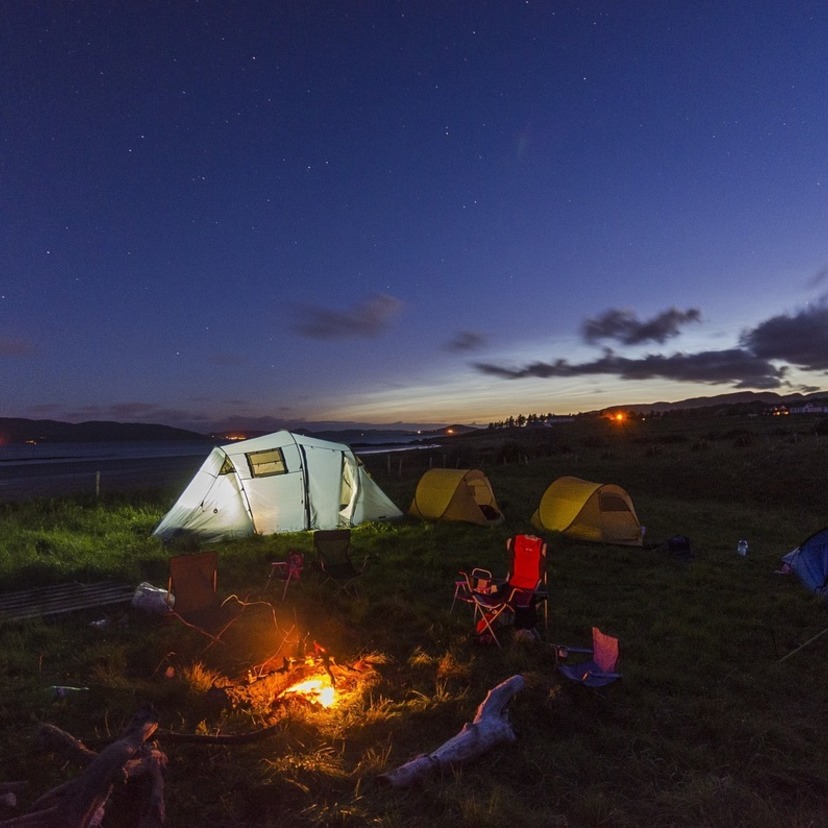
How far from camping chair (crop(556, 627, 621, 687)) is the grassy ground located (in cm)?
14

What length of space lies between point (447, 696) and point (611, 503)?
7585mm

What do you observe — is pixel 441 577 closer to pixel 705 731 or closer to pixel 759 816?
pixel 705 731

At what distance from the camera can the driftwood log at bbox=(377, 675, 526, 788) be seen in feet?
11.0

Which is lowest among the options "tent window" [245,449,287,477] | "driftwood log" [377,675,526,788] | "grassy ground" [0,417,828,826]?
"grassy ground" [0,417,828,826]

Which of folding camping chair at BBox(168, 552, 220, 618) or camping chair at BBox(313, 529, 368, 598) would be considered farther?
camping chair at BBox(313, 529, 368, 598)

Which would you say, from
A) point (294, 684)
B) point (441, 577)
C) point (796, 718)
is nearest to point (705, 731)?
point (796, 718)

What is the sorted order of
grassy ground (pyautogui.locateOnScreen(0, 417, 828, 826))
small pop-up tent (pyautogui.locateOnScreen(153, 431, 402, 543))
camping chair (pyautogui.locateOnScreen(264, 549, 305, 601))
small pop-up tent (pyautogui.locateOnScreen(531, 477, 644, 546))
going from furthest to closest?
small pop-up tent (pyautogui.locateOnScreen(153, 431, 402, 543))
small pop-up tent (pyautogui.locateOnScreen(531, 477, 644, 546))
camping chair (pyautogui.locateOnScreen(264, 549, 305, 601))
grassy ground (pyautogui.locateOnScreen(0, 417, 828, 826))

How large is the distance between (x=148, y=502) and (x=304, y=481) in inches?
214

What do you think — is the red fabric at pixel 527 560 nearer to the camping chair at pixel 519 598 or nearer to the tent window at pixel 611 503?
the camping chair at pixel 519 598

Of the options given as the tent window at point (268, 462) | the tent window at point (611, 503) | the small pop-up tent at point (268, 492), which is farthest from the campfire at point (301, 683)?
the tent window at point (611, 503)

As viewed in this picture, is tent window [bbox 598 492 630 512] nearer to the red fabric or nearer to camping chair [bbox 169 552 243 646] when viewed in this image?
the red fabric

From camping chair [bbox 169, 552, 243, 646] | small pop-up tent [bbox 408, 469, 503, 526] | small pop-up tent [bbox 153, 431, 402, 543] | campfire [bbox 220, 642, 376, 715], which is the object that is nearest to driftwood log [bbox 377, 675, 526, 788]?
campfire [bbox 220, 642, 376, 715]

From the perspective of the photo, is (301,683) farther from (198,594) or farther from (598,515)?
(598,515)

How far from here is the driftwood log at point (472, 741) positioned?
335cm
